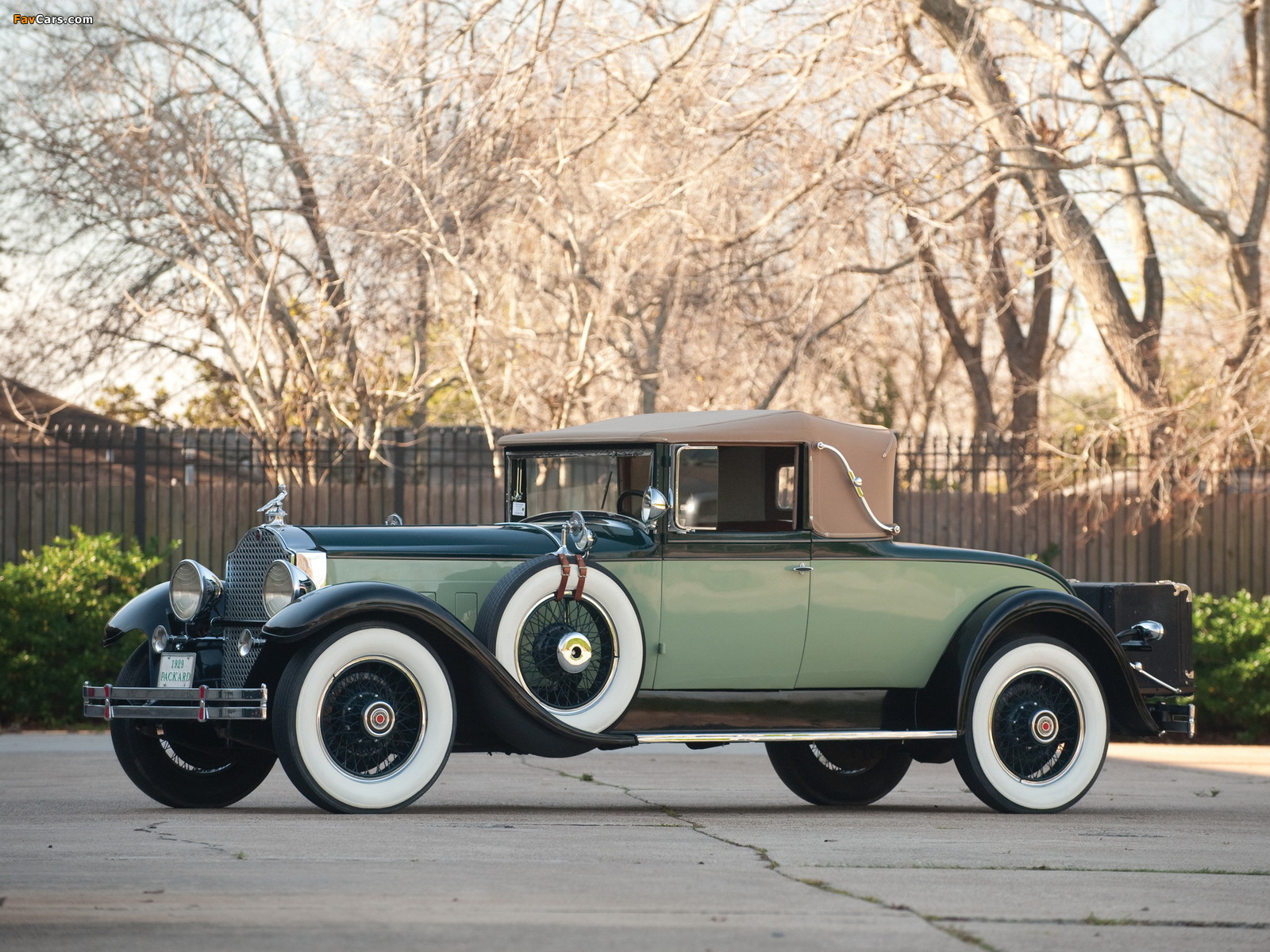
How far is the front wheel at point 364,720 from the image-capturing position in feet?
22.9

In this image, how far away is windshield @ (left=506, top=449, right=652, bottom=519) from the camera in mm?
8320

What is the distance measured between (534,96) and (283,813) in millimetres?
9331

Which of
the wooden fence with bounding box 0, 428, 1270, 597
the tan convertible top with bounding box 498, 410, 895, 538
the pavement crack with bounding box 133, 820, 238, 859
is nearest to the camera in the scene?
the pavement crack with bounding box 133, 820, 238, 859

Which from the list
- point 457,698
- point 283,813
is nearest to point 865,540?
point 457,698

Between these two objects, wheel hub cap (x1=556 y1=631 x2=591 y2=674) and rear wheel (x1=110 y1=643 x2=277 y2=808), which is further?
rear wheel (x1=110 y1=643 x2=277 y2=808)

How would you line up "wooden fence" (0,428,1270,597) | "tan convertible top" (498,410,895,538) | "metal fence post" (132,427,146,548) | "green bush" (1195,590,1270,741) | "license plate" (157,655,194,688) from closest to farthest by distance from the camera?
"license plate" (157,655,194,688) → "tan convertible top" (498,410,895,538) → "green bush" (1195,590,1270,741) → "metal fence post" (132,427,146,548) → "wooden fence" (0,428,1270,597)

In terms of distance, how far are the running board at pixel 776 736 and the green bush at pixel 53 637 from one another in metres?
6.95

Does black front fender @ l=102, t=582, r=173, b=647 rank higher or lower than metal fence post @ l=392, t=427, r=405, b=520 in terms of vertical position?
lower

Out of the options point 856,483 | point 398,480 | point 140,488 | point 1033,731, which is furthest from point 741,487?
point 140,488

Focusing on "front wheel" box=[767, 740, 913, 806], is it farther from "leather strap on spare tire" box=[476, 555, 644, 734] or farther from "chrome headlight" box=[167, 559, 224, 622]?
"chrome headlight" box=[167, 559, 224, 622]

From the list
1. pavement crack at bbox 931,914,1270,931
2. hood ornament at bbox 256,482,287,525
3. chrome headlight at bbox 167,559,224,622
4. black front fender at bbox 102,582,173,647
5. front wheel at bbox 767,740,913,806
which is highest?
hood ornament at bbox 256,482,287,525

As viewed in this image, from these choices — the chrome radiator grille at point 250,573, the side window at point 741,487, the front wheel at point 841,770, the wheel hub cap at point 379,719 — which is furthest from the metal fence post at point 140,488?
the wheel hub cap at point 379,719

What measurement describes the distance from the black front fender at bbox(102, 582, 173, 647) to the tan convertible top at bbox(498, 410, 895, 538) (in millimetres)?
1827

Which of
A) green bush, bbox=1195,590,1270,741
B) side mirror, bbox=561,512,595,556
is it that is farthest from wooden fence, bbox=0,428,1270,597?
side mirror, bbox=561,512,595,556
